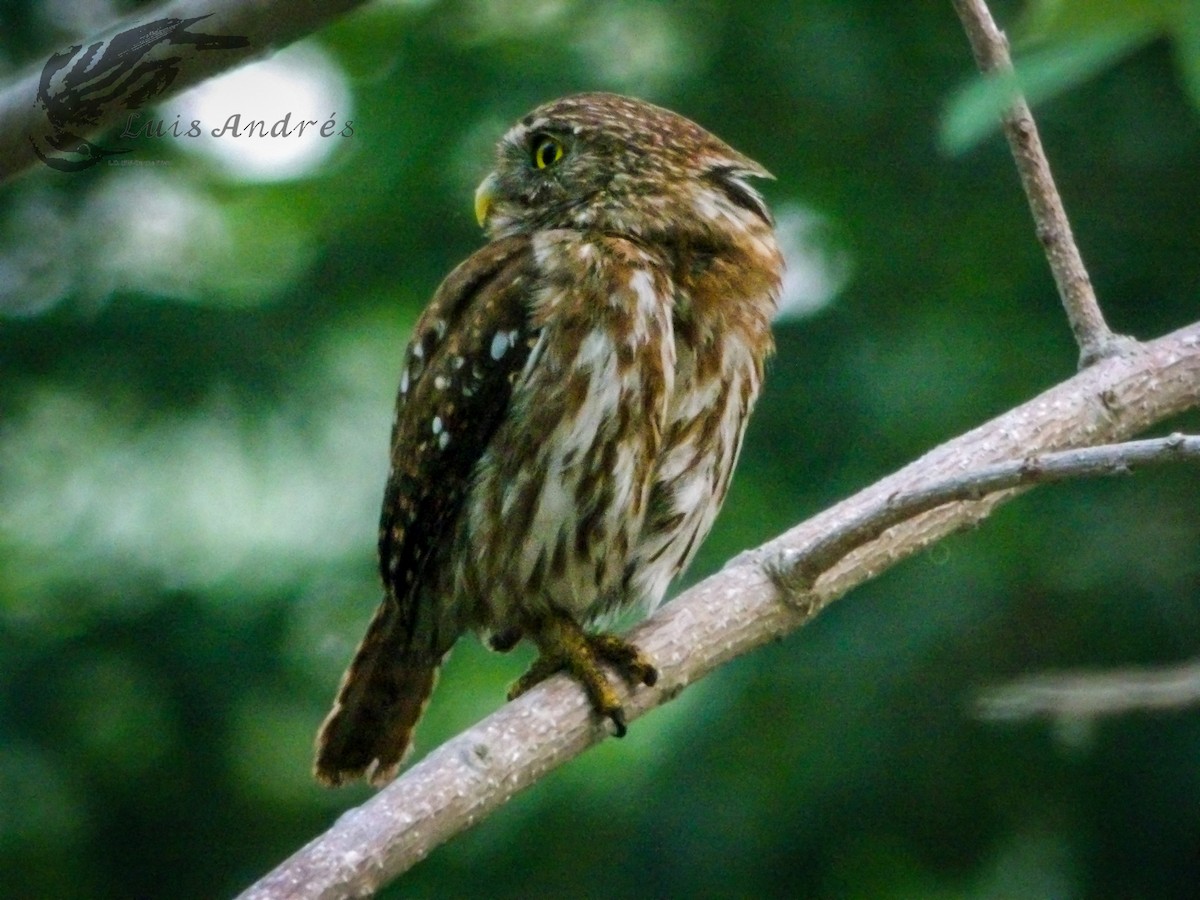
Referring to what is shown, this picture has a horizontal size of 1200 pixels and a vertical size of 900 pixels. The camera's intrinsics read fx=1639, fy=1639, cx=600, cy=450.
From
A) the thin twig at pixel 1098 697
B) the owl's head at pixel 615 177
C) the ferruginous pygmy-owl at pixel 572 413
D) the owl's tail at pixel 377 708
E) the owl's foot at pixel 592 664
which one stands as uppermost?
the owl's head at pixel 615 177

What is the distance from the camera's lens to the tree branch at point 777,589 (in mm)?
2436

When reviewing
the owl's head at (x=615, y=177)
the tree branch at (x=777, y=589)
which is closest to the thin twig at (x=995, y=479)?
the tree branch at (x=777, y=589)

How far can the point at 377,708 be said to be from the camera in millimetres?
3299

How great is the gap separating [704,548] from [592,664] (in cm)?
205

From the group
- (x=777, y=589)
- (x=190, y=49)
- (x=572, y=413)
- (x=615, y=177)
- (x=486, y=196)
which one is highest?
(x=486, y=196)

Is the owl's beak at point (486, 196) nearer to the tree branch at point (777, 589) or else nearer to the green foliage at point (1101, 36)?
the tree branch at point (777, 589)

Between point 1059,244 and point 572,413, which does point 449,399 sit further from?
point 1059,244

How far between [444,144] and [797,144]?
113cm

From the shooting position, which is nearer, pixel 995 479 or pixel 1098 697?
pixel 995 479

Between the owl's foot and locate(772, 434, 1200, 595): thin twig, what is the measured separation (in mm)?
340

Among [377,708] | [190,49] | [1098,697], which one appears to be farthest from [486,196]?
[190,49]

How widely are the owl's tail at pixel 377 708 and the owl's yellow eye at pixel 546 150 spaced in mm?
959

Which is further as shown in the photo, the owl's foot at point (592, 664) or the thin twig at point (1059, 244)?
the thin twig at point (1059, 244)

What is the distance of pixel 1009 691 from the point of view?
265 centimetres
